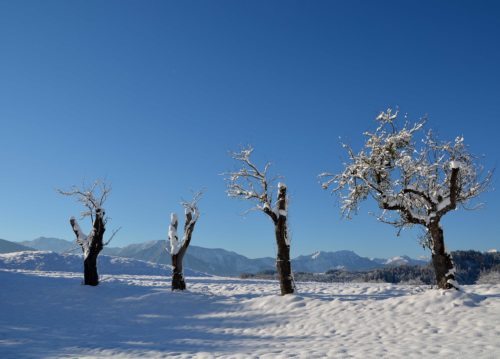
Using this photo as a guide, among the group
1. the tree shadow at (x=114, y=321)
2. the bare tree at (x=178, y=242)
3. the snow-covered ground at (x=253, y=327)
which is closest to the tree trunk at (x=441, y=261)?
the snow-covered ground at (x=253, y=327)

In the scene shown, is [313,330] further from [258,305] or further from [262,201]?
[262,201]

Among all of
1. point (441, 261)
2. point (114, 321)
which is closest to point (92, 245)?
point (114, 321)

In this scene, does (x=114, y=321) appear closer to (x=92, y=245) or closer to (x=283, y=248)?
(x=283, y=248)

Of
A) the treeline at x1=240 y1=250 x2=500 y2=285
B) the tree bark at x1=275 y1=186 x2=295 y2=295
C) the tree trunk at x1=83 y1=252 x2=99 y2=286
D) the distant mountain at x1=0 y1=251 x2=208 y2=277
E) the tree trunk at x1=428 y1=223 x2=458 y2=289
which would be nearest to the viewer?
the tree trunk at x1=428 y1=223 x2=458 y2=289

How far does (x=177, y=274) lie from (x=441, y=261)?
1575cm

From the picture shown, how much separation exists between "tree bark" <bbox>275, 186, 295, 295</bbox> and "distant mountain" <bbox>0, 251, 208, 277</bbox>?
33.0 metres

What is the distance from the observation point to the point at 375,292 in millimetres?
24766

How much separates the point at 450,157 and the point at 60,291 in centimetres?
2381

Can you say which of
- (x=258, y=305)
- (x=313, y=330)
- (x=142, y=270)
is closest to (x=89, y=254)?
(x=258, y=305)

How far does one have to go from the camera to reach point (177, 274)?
2577 centimetres

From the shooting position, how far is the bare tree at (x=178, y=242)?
25.7 metres

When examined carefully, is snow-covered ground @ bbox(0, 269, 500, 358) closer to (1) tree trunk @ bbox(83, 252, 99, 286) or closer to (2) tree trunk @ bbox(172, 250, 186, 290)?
(2) tree trunk @ bbox(172, 250, 186, 290)

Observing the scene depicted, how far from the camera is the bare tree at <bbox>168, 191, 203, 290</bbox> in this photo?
25703 mm

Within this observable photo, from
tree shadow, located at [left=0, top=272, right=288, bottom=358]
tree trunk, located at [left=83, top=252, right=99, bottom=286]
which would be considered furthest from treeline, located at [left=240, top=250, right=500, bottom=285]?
tree shadow, located at [left=0, top=272, right=288, bottom=358]
